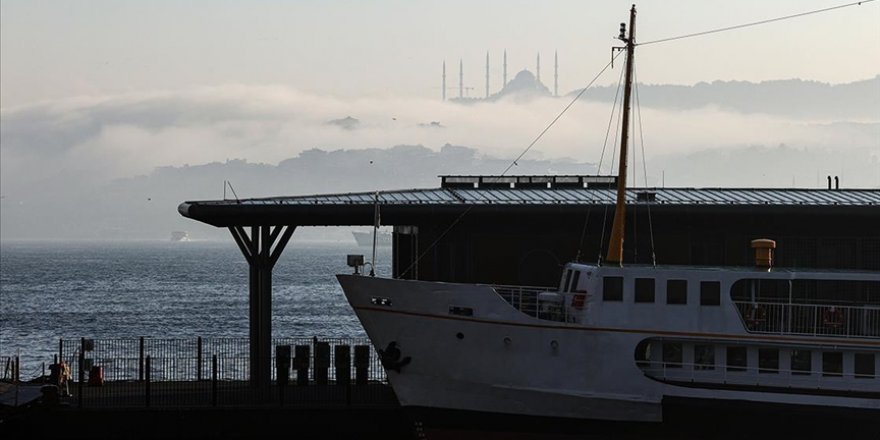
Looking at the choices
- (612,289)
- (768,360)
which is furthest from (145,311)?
(768,360)

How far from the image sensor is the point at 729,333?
3875 cm

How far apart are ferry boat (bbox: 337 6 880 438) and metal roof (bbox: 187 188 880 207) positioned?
5876 millimetres

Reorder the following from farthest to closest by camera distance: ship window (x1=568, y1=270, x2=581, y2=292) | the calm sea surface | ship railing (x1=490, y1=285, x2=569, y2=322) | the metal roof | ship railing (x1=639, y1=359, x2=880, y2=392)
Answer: the calm sea surface → the metal roof → ship window (x1=568, y1=270, x2=581, y2=292) → ship railing (x1=490, y1=285, x2=569, y2=322) → ship railing (x1=639, y1=359, x2=880, y2=392)

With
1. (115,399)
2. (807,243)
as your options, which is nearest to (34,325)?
(115,399)

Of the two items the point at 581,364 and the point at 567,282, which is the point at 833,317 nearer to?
the point at 581,364

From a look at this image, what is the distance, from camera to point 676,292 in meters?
39.0

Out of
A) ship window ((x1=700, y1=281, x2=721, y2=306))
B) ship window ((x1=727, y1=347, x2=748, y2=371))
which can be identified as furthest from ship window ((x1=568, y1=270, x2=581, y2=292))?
ship window ((x1=727, y1=347, x2=748, y2=371))

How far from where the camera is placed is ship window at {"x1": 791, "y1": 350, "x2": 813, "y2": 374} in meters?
38.9

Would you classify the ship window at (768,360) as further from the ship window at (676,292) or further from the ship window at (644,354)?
the ship window at (644,354)

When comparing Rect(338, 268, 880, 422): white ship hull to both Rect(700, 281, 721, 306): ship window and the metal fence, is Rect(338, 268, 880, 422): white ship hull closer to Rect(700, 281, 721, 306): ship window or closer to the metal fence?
Rect(700, 281, 721, 306): ship window

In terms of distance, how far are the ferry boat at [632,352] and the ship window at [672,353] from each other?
27mm

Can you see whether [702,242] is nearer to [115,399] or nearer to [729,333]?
[729,333]

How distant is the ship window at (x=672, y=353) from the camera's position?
38.9 metres

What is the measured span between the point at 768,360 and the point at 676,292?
10.2ft
